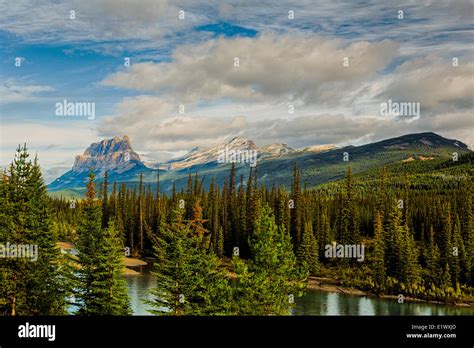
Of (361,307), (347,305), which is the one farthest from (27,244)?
(361,307)

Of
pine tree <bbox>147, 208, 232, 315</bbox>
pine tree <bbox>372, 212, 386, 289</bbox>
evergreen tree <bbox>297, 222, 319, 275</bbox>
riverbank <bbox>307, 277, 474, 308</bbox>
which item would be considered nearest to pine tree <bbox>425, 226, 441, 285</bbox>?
riverbank <bbox>307, 277, 474, 308</bbox>

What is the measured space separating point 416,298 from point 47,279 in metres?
59.4

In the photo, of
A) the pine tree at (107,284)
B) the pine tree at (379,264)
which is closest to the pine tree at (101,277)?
the pine tree at (107,284)

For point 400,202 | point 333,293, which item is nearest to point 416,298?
point 333,293

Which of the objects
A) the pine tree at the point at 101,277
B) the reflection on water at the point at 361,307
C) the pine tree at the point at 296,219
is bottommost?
the reflection on water at the point at 361,307

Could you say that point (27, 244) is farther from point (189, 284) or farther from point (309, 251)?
point (309, 251)

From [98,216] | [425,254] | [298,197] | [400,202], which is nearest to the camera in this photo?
[98,216]

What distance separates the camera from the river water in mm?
64438

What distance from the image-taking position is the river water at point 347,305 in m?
64.4

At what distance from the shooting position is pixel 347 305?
228 feet

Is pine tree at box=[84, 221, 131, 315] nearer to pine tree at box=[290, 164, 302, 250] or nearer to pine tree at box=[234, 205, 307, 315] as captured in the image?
pine tree at box=[234, 205, 307, 315]

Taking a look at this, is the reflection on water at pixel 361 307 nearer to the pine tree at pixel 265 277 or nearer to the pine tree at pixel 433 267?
the pine tree at pixel 433 267
